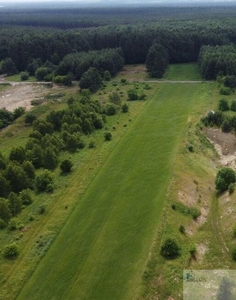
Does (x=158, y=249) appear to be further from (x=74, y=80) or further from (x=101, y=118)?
(x=74, y=80)

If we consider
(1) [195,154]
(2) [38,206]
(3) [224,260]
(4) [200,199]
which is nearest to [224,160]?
(1) [195,154]

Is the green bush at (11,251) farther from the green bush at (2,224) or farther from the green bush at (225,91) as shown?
the green bush at (225,91)

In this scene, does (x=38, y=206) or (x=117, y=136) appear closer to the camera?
(x=38, y=206)

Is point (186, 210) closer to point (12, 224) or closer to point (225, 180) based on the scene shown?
point (225, 180)

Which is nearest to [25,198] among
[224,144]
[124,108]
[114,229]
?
[114,229]

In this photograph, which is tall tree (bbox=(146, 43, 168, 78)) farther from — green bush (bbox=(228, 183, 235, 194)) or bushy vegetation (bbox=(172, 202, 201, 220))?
bushy vegetation (bbox=(172, 202, 201, 220))

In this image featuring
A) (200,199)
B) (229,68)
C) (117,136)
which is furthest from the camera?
(229,68)

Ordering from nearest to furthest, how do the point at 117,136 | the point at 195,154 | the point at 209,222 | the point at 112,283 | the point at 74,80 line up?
the point at 112,283, the point at 209,222, the point at 195,154, the point at 117,136, the point at 74,80

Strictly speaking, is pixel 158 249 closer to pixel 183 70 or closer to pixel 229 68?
pixel 229 68
